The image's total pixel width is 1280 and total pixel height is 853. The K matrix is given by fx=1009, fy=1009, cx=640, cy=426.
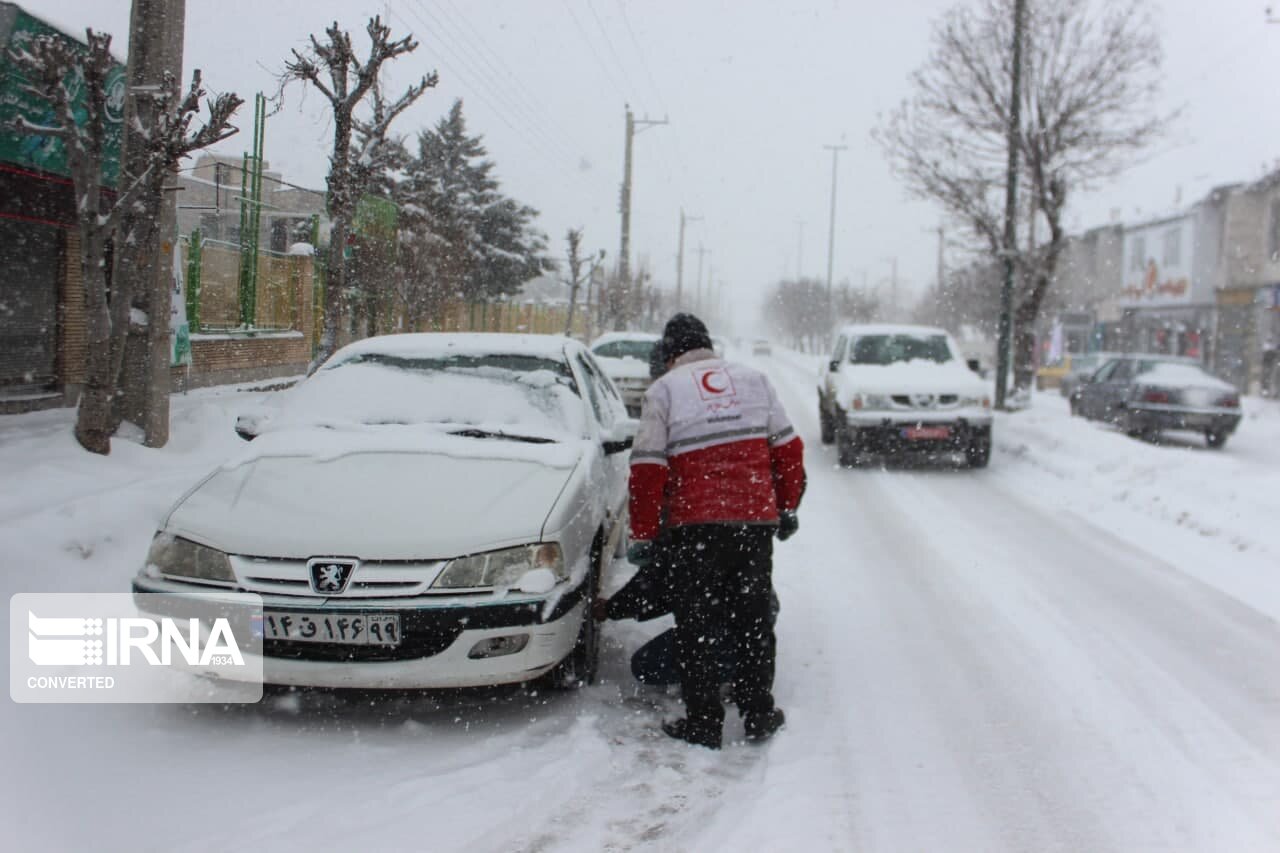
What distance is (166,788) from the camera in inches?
131

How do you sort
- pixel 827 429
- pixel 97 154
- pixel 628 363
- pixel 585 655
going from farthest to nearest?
pixel 628 363
pixel 827 429
pixel 97 154
pixel 585 655

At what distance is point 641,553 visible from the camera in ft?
13.2

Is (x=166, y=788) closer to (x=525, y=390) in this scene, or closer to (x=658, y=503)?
(x=658, y=503)

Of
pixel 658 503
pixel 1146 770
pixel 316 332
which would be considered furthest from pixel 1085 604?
pixel 316 332

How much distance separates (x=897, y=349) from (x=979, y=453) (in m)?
1.87

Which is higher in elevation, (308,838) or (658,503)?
(658,503)

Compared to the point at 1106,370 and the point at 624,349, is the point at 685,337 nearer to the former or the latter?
the point at 624,349

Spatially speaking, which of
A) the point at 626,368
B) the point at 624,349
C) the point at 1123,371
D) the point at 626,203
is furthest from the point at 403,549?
the point at 626,203

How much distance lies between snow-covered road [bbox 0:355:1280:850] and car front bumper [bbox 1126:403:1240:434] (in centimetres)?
1230

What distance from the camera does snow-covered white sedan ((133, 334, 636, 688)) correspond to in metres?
3.61

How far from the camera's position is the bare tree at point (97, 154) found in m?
6.66

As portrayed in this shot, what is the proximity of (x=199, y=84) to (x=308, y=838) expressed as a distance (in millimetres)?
6045

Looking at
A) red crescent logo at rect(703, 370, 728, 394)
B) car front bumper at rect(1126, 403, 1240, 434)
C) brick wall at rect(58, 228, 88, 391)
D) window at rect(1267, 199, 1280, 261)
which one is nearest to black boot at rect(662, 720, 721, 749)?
red crescent logo at rect(703, 370, 728, 394)

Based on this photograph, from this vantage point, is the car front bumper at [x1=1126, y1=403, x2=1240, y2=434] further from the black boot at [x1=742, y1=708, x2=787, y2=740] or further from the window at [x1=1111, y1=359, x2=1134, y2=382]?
the black boot at [x1=742, y1=708, x2=787, y2=740]
